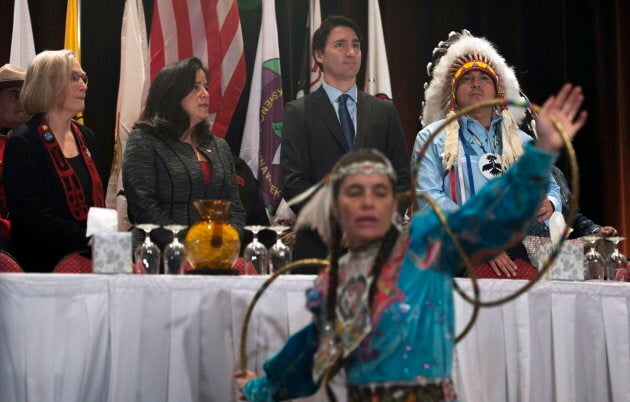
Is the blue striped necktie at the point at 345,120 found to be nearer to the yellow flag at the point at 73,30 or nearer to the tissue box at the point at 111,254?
the tissue box at the point at 111,254

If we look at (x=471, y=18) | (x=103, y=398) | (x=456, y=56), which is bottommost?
(x=103, y=398)

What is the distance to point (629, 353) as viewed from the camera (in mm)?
4781

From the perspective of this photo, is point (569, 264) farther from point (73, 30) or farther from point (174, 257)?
point (73, 30)

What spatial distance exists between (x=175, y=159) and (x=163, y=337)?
115 centimetres

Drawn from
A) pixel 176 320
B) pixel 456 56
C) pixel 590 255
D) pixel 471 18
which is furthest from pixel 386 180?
pixel 471 18

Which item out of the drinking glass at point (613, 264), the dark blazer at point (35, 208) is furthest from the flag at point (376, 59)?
the dark blazer at point (35, 208)

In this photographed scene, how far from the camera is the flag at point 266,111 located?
24.1 feet

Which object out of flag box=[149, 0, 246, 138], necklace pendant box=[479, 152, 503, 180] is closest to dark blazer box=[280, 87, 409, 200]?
necklace pendant box=[479, 152, 503, 180]

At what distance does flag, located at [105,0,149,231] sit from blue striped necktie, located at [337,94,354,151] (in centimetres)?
188

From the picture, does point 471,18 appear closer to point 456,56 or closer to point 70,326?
point 456,56

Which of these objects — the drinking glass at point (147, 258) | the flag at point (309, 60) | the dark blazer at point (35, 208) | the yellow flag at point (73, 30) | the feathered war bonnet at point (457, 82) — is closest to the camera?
the drinking glass at point (147, 258)

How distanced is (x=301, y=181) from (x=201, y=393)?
1.33 meters

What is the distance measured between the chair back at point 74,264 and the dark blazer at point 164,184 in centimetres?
34

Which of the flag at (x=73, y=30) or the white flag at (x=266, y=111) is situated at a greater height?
the flag at (x=73, y=30)
